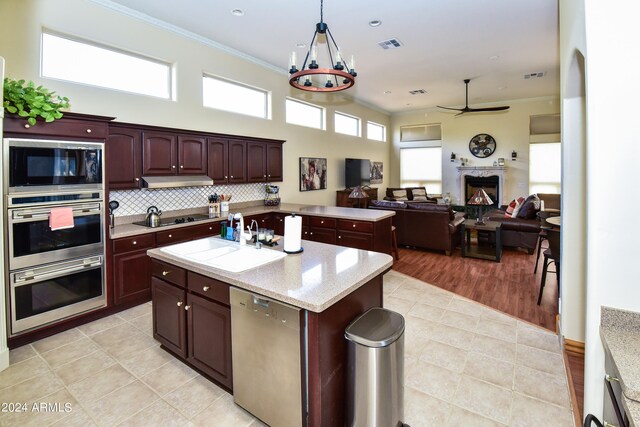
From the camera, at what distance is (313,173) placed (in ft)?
23.5

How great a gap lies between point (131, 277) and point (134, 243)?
39cm

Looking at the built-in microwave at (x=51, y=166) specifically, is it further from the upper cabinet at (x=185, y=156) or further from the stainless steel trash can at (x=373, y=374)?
the stainless steel trash can at (x=373, y=374)

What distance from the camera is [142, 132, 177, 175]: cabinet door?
12.8 ft

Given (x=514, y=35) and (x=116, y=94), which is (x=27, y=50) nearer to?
(x=116, y=94)

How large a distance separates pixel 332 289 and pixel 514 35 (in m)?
5.18

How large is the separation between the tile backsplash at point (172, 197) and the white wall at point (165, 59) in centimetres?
91

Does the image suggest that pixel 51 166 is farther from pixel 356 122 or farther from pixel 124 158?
pixel 356 122

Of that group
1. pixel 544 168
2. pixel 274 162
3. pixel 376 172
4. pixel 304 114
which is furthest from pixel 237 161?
pixel 544 168

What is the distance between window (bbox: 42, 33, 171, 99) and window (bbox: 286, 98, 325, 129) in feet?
8.68

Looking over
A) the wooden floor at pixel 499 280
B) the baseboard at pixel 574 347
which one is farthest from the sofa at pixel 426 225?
the baseboard at pixel 574 347

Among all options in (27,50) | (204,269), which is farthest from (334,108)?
(204,269)

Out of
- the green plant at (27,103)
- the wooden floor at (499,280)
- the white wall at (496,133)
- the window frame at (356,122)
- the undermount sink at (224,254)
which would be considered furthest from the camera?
the white wall at (496,133)

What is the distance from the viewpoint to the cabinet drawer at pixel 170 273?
7.59 ft

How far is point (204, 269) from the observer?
81.7 inches
